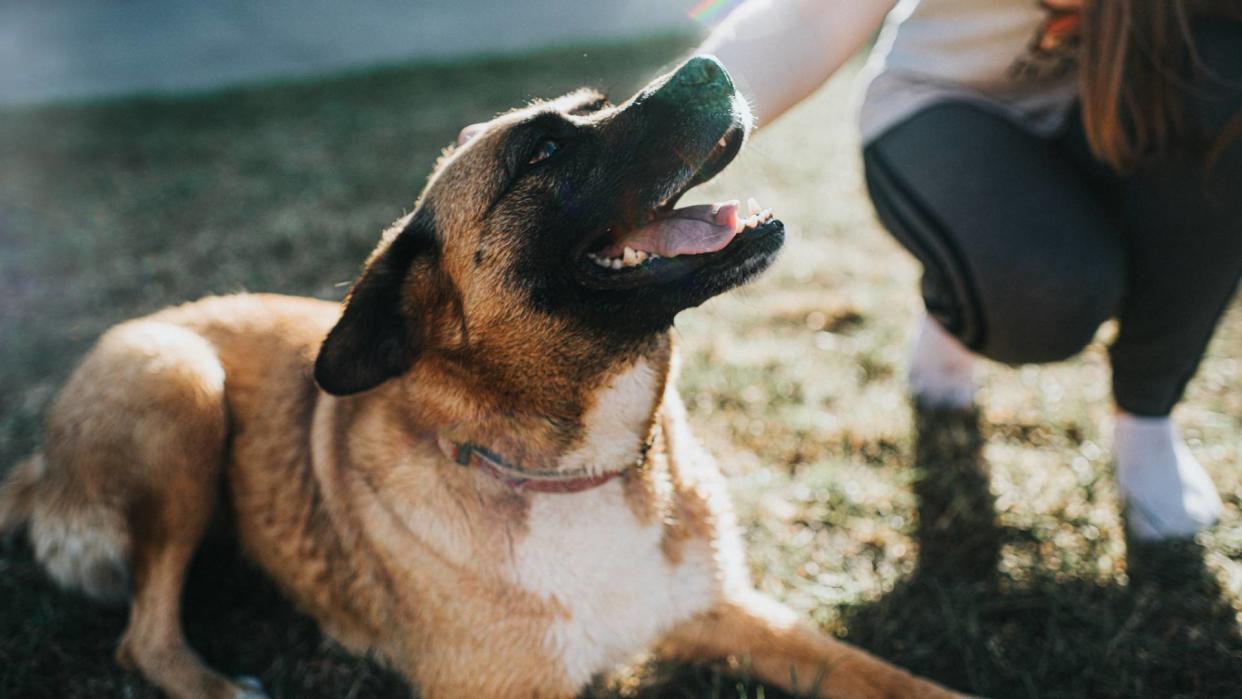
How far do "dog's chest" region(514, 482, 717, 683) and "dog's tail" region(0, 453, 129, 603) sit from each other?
1.22 m

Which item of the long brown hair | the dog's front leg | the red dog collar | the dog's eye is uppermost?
the dog's eye

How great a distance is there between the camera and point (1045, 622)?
234cm

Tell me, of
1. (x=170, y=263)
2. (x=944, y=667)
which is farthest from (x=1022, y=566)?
(x=170, y=263)

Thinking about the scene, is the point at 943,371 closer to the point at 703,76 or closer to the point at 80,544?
the point at 703,76

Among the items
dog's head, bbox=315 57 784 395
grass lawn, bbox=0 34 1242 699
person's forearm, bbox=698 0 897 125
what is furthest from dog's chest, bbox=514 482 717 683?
person's forearm, bbox=698 0 897 125

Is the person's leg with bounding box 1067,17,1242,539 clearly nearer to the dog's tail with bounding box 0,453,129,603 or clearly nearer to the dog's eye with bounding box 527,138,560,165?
the dog's eye with bounding box 527,138,560,165

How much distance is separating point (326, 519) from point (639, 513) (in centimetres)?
85

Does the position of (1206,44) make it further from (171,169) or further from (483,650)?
(171,169)

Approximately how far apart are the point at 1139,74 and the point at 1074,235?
457mm

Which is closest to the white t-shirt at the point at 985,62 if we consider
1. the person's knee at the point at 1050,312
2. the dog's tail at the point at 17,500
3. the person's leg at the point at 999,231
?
the person's leg at the point at 999,231

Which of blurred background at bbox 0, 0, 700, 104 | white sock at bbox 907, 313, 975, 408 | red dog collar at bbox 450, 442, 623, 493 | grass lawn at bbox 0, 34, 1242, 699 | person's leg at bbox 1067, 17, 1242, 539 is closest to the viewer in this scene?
red dog collar at bbox 450, 442, 623, 493

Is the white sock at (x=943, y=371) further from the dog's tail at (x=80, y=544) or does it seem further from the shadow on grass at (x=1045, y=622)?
the dog's tail at (x=80, y=544)

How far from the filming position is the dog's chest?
2076 millimetres

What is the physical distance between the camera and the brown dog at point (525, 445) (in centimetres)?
199
